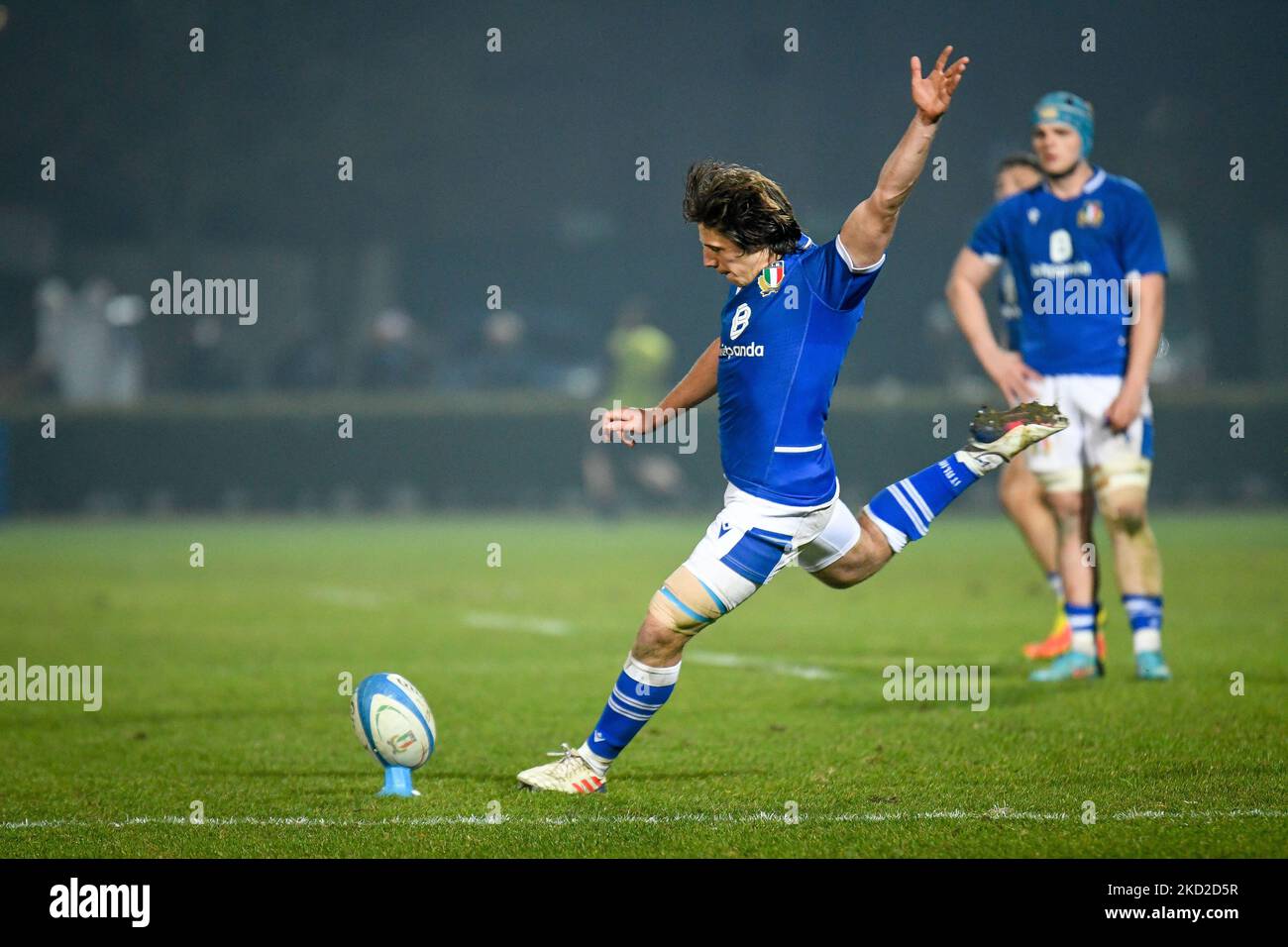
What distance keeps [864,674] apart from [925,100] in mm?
4082

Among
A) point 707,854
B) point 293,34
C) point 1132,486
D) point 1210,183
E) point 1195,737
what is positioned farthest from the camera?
point 293,34

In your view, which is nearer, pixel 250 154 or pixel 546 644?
pixel 546 644

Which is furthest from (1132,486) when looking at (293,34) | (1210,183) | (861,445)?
(293,34)

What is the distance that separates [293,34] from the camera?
32.4 m

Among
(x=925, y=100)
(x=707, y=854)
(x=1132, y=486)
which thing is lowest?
(x=707, y=854)

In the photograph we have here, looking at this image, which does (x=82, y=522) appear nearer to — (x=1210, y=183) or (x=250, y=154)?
(x=250, y=154)

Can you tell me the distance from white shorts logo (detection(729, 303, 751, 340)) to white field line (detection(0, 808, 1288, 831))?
58.4 inches

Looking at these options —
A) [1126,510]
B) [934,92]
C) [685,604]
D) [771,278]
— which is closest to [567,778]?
[685,604]

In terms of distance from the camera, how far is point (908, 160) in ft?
19.0

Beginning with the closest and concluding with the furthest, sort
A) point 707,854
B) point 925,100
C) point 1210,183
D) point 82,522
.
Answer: point 707,854
point 925,100
point 82,522
point 1210,183

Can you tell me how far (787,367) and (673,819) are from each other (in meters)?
1.43

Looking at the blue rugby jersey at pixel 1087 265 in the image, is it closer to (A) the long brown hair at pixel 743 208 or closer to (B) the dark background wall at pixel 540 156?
(A) the long brown hair at pixel 743 208

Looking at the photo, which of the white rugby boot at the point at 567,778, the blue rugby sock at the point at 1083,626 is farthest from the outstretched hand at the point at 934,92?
the blue rugby sock at the point at 1083,626

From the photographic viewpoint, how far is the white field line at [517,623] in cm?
1184
